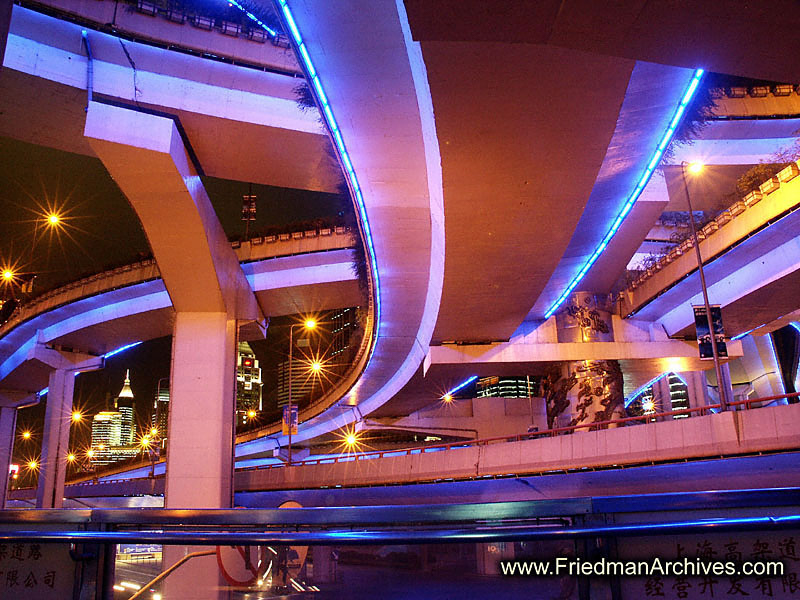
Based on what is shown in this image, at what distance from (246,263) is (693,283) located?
56.1 feet

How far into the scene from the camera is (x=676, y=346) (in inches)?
1192

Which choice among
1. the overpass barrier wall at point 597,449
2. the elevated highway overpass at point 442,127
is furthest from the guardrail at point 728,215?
the overpass barrier wall at point 597,449

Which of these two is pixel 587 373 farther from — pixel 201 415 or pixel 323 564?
pixel 323 564

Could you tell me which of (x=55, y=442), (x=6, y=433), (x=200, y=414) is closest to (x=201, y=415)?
(x=200, y=414)

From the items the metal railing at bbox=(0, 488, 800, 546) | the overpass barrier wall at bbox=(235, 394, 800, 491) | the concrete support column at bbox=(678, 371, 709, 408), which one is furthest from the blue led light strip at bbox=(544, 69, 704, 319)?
the concrete support column at bbox=(678, 371, 709, 408)

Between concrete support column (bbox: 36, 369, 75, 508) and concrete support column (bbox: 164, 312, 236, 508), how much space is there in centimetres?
1653

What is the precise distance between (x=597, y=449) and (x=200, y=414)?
40.3 ft

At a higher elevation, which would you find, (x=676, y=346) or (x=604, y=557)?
(x=676, y=346)

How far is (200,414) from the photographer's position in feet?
56.3

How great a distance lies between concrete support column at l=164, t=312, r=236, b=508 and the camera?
16.7 meters

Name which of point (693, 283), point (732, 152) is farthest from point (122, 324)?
point (732, 152)

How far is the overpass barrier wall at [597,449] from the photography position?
17.5m

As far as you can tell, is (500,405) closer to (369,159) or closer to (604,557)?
(369,159)

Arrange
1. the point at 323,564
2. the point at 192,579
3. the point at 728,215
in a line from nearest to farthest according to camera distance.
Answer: the point at 323,564, the point at 192,579, the point at 728,215
